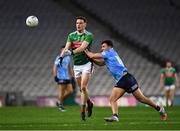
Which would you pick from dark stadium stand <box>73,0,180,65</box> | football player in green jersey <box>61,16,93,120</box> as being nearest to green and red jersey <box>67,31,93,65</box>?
football player in green jersey <box>61,16,93,120</box>

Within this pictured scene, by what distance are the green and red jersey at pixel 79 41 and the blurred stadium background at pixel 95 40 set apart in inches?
577

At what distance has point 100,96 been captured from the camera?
108 ft

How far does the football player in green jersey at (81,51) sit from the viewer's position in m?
17.5

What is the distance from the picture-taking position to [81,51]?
682 inches

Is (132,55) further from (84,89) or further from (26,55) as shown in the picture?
(84,89)

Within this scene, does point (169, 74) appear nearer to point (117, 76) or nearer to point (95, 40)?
point (95, 40)

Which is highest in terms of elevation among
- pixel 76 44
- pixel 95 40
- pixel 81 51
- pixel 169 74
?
pixel 95 40

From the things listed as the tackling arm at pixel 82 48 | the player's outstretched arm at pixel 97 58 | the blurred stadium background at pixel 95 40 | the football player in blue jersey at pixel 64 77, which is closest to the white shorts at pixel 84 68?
the tackling arm at pixel 82 48

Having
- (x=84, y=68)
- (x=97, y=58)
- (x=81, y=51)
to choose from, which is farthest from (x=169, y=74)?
(x=97, y=58)

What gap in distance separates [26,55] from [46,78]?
1827mm

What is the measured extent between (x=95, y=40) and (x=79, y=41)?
19098 mm

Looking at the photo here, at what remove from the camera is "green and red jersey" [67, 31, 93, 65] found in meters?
17.6

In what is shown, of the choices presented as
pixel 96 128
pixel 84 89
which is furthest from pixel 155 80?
pixel 96 128

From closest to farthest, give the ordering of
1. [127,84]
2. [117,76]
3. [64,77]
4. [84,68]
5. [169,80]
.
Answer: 1. [127,84]
2. [117,76]
3. [84,68]
4. [64,77]
5. [169,80]
